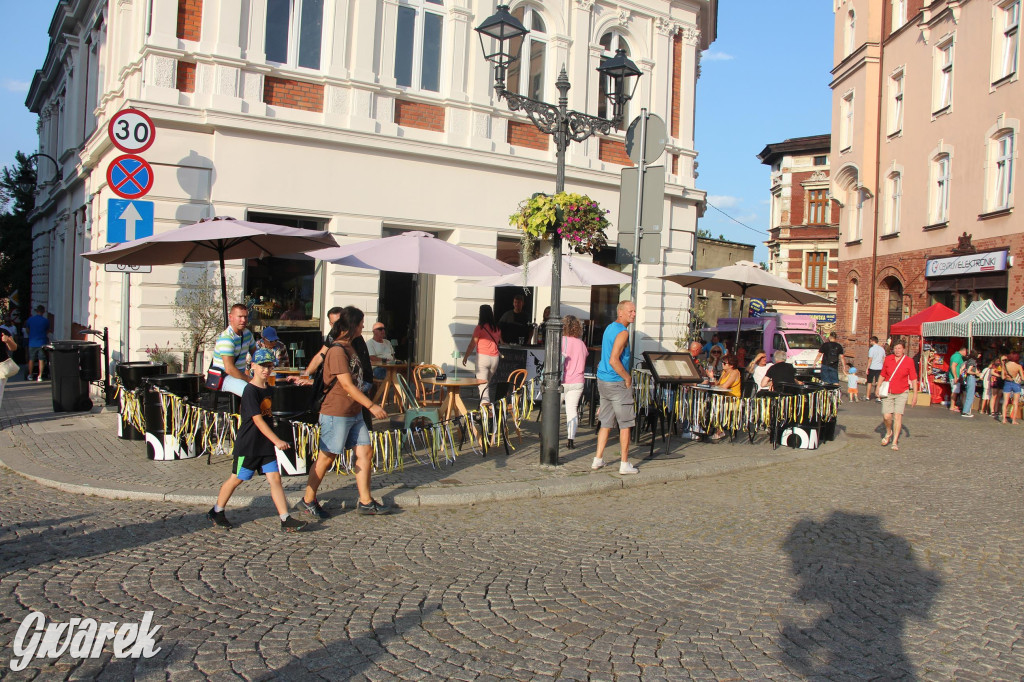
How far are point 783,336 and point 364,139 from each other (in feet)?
67.1

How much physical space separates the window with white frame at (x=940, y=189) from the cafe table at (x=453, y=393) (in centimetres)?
2028

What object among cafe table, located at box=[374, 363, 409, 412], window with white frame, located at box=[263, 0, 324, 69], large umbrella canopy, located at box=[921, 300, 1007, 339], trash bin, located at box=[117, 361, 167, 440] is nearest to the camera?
trash bin, located at box=[117, 361, 167, 440]

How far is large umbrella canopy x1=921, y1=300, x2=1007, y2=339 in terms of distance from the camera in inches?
752

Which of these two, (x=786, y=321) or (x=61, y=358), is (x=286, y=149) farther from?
(x=786, y=321)

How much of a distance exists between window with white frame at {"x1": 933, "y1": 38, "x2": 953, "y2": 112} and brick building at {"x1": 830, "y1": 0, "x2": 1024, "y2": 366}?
0.05 meters

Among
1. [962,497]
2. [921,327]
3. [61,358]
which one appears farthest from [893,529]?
[921,327]

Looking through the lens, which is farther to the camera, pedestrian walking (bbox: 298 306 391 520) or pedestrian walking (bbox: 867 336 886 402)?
pedestrian walking (bbox: 867 336 886 402)

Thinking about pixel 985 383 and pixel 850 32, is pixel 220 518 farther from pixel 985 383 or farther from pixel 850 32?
pixel 850 32

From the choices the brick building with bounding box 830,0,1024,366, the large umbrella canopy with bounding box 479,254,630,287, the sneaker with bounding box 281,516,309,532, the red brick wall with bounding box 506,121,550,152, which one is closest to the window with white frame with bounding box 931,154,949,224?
the brick building with bounding box 830,0,1024,366

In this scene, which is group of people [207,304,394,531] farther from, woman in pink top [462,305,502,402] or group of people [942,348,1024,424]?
group of people [942,348,1024,424]

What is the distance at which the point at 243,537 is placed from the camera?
580cm

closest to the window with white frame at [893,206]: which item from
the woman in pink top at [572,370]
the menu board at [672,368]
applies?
the menu board at [672,368]

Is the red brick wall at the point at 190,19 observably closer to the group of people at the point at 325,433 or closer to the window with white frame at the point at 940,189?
the group of people at the point at 325,433

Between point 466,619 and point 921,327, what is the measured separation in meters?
20.5
